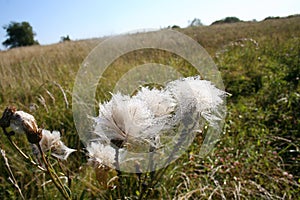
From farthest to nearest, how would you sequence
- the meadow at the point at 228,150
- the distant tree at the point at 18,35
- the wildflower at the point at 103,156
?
1. the distant tree at the point at 18,35
2. the meadow at the point at 228,150
3. the wildflower at the point at 103,156

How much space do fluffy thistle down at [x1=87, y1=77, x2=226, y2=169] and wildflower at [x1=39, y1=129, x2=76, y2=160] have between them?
0.23m

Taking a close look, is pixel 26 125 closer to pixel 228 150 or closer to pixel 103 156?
pixel 103 156

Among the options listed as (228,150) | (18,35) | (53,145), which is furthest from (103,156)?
(18,35)

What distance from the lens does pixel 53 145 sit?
29.4 inches

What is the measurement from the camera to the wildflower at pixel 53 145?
735 millimetres

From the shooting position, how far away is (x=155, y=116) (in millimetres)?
555

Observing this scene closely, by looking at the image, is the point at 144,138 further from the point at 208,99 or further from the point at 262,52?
the point at 262,52

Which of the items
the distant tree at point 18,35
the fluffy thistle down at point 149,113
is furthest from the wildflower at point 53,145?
the distant tree at point 18,35

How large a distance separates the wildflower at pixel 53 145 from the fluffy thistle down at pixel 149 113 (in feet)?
0.75

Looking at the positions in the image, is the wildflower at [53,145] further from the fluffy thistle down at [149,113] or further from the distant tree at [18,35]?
the distant tree at [18,35]

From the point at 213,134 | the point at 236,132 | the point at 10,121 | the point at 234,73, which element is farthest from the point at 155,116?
the point at 234,73

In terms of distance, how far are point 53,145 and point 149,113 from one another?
0.34 metres

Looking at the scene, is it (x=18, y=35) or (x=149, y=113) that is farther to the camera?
(x=18, y=35)

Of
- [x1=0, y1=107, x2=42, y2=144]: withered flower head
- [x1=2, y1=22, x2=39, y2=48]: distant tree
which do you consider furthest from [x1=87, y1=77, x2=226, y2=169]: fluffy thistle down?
[x1=2, y1=22, x2=39, y2=48]: distant tree
